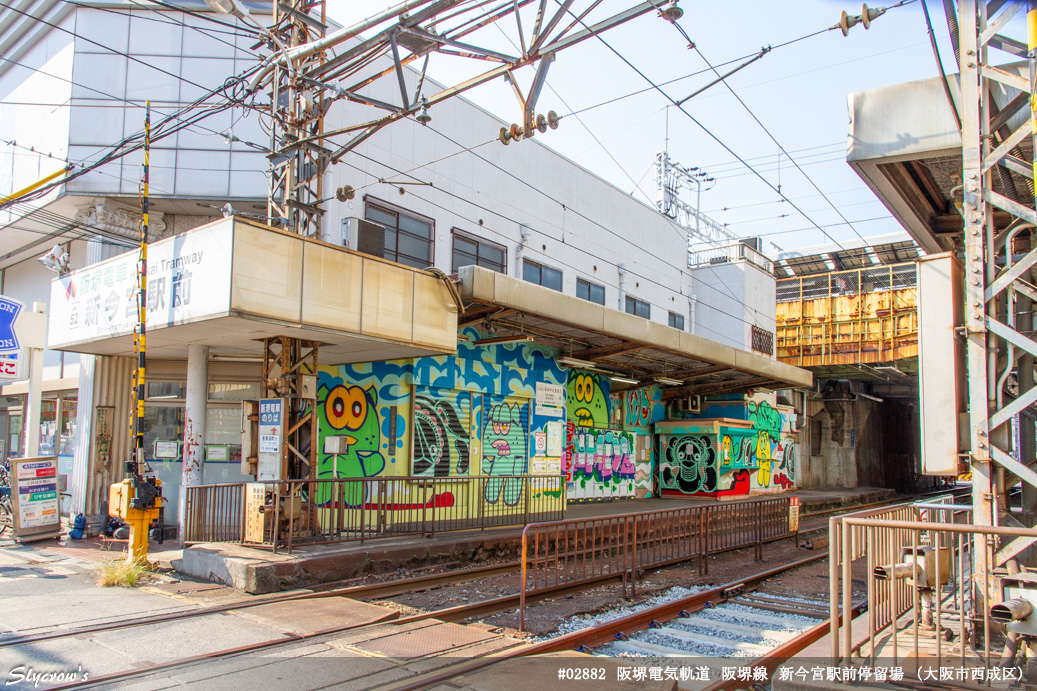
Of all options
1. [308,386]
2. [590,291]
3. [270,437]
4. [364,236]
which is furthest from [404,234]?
[590,291]

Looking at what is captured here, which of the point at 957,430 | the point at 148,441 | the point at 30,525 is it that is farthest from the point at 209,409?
the point at 957,430

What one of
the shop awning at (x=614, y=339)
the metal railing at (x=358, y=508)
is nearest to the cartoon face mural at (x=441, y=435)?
the metal railing at (x=358, y=508)

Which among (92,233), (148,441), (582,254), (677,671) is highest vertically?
(582,254)

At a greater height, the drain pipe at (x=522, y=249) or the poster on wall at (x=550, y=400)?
the drain pipe at (x=522, y=249)

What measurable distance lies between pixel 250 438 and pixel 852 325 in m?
27.1

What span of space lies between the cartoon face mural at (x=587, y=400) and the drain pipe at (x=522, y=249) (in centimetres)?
354

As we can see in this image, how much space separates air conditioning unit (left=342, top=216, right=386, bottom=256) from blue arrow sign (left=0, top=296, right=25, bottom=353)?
277 inches

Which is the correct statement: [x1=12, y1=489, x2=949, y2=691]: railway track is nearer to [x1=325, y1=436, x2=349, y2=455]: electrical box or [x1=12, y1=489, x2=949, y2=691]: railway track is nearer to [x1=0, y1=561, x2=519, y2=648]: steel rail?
[x1=0, y1=561, x2=519, y2=648]: steel rail

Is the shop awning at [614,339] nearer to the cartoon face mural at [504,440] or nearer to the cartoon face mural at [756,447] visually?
the cartoon face mural at [756,447]

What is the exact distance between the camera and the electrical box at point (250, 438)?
13039 mm

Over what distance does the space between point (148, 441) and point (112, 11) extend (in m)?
10.0

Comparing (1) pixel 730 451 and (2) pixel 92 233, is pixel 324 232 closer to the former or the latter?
(2) pixel 92 233

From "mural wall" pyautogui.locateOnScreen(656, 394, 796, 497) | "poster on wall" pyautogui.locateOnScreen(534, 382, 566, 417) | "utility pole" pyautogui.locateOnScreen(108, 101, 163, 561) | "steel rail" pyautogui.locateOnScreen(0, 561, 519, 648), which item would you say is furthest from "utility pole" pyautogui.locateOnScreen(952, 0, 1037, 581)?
"mural wall" pyautogui.locateOnScreen(656, 394, 796, 497)

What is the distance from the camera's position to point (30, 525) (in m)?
14.2
